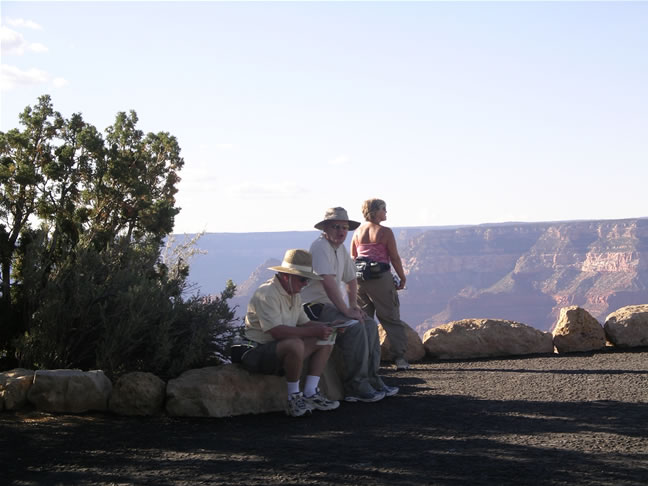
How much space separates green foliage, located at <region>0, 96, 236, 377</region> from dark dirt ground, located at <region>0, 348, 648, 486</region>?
101 centimetres

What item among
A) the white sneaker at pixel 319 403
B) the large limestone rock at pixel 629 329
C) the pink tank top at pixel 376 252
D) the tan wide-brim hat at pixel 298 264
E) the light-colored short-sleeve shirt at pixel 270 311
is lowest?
the white sneaker at pixel 319 403

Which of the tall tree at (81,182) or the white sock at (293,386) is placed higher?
the tall tree at (81,182)

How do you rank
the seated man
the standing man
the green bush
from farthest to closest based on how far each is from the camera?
the green bush < the standing man < the seated man

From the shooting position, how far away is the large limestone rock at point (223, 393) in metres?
6.18

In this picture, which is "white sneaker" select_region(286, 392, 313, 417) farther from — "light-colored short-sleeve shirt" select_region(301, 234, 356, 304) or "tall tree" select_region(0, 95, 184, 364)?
"tall tree" select_region(0, 95, 184, 364)

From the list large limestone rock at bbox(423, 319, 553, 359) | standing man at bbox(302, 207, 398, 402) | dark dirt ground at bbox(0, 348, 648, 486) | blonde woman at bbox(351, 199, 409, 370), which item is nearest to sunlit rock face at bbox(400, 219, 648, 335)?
large limestone rock at bbox(423, 319, 553, 359)

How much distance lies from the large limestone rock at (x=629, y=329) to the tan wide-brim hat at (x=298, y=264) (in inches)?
241

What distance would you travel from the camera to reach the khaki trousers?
28.5 feet

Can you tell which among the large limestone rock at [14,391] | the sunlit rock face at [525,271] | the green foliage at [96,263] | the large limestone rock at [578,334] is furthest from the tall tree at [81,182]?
the sunlit rock face at [525,271]

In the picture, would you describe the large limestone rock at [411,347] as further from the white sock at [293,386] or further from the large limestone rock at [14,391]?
the large limestone rock at [14,391]

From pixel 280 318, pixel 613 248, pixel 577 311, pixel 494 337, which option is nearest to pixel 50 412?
pixel 280 318

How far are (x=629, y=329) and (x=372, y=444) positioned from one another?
676cm

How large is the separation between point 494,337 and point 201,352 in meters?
4.75

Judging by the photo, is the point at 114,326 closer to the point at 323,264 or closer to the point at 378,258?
the point at 323,264
